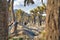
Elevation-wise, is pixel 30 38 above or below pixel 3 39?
below

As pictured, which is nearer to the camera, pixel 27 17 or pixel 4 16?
pixel 4 16

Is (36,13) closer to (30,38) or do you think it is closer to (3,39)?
(30,38)

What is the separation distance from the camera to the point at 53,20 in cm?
457

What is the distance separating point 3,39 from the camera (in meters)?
5.03

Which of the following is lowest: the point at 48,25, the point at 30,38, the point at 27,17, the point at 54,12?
the point at 27,17

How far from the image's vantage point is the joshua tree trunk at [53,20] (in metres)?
4.49

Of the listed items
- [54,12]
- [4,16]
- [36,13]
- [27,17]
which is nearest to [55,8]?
[54,12]

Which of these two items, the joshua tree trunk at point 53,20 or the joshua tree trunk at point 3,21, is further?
the joshua tree trunk at point 3,21

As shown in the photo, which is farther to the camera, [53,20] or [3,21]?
[3,21]

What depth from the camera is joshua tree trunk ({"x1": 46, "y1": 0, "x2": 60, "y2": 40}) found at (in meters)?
4.49

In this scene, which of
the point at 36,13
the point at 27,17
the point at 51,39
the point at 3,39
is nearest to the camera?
the point at 51,39

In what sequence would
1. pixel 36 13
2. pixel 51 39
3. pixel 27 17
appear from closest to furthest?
pixel 51 39 < pixel 36 13 < pixel 27 17

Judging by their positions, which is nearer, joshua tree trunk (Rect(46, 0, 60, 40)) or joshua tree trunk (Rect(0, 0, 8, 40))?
joshua tree trunk (Rect(46, 0, 60, 40))

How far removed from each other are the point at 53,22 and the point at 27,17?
182 feet
